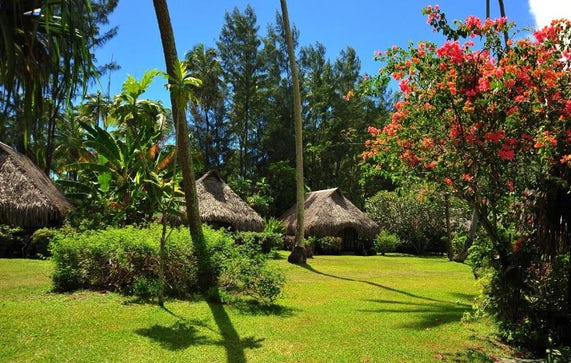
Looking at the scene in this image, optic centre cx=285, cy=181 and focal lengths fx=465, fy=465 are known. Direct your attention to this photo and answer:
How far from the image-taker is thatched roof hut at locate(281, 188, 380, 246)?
2583 centimetres

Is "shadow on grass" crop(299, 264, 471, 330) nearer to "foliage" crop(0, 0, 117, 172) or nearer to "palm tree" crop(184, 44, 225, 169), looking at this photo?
"foliage" crop(0, 0, 117, 172)

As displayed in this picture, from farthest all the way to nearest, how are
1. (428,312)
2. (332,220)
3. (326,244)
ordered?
(332,220) < (326,244) < (428,312)

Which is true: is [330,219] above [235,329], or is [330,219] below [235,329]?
above

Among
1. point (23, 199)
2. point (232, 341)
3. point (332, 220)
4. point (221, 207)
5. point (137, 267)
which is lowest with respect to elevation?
point (232, 341)

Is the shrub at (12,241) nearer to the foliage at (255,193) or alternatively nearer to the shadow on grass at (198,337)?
the shadow on grass at (198,337)

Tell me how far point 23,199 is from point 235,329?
13009 millimetres

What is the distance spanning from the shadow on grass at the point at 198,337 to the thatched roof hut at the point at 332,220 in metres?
18.7

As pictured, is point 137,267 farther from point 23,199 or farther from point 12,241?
point 23,199

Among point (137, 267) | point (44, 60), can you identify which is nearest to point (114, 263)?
point (137, 267)

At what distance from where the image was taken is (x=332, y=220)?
25984 mm

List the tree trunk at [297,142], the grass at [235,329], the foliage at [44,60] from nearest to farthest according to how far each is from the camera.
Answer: the foliage at [44,60] → the grass at [235,329] → the tree trunk at [297,142]

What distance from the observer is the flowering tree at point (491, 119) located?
18.7ft

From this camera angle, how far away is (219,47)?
116 feet

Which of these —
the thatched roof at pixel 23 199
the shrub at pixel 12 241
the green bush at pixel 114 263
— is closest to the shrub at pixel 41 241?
the shrub at pixel 12 241
